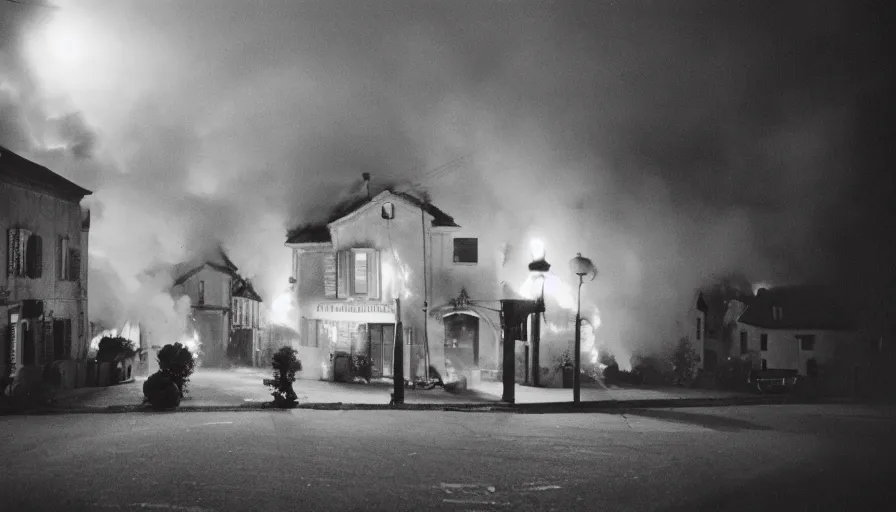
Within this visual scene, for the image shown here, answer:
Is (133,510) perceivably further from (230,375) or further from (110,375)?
(230,375)

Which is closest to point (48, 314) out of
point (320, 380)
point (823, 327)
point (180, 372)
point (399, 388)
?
point (180, 372)

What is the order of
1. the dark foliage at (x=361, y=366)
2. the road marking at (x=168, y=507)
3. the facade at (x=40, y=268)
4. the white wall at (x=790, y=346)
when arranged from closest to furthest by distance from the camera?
the road marking at (x=168, y=507)
the facade at (x=40, y=268)
the dark foliage at (x=361, y=366)
the white wall at (x=790, y=346)

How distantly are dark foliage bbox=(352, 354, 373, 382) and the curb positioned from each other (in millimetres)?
9259

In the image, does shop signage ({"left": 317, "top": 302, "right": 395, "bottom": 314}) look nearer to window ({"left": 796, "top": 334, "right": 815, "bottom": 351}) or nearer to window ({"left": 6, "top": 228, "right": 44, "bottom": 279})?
window ({"left": 6, "top": 228, "right": 44, "bottom": 279})

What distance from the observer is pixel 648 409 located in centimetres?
2425

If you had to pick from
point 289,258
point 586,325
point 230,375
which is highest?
point 289,258

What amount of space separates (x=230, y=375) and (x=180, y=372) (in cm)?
1251

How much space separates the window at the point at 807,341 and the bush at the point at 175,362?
33.3 meters

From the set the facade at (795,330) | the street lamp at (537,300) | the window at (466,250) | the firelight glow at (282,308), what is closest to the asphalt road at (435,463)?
the street lamp at (537,300)

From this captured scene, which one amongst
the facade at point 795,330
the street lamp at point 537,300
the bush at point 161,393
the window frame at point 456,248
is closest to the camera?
the bush at point 161,393

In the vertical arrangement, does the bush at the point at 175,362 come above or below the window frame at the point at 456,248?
below

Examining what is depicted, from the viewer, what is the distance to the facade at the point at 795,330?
40594mm

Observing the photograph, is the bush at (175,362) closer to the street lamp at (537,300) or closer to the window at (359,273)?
the window at (359,273)

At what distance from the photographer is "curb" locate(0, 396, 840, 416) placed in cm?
2178
